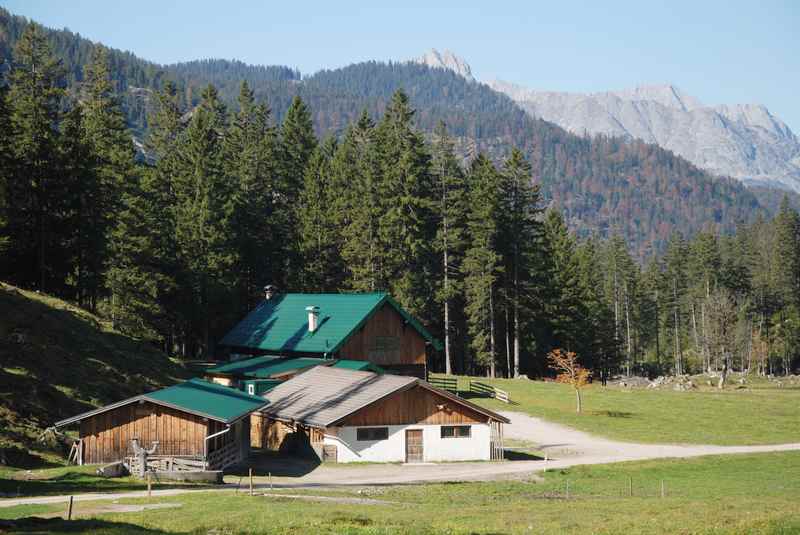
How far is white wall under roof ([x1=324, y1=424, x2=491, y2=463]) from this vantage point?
3703 cm

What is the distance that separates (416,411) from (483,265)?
34.6 metres

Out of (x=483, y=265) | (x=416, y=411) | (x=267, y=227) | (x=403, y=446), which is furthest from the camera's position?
(x=267, y=227)

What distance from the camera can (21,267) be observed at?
52656mm

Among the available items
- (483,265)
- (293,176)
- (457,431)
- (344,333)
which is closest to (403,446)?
(457,431)

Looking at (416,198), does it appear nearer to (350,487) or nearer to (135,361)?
(135,361)

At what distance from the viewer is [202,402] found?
3322 cm

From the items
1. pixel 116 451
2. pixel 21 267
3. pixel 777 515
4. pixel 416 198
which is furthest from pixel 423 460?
pixel 416 198

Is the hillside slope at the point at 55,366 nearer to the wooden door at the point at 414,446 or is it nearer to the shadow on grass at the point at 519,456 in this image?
the wooden door at the point at 414,446

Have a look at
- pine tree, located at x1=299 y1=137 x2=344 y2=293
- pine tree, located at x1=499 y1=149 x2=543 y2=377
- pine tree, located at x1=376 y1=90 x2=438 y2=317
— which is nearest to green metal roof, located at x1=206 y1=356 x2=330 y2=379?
pine tree, located at x1=376 y1=90 x2=438 y2=317

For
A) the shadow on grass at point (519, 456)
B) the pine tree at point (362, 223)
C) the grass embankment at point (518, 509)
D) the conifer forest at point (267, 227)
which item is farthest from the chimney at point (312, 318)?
the grass embankment at point (518, 509)

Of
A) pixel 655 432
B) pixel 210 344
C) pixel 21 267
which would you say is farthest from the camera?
pixel 210 344

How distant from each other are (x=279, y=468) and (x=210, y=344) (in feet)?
126

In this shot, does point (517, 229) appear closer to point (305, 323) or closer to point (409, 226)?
point (409, 226)

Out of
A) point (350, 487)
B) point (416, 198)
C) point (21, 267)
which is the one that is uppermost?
point (416, 198)
